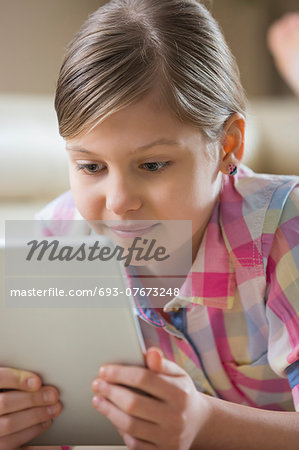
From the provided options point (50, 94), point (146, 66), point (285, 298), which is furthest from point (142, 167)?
point (50, 94)

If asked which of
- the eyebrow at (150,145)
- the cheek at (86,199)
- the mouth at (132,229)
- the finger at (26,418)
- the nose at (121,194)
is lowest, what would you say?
the finger at (26,418)

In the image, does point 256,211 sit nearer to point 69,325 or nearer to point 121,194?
point 121,194

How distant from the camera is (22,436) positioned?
0.61 meters

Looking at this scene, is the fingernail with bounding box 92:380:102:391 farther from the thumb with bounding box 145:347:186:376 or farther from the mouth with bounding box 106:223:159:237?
the mouth with bounding box 106:223:159:237

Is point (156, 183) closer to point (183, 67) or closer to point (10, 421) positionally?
point (183, 67)

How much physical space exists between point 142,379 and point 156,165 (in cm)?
30

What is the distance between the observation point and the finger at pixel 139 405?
1.78 feet

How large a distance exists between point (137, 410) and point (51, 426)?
0.13 metres

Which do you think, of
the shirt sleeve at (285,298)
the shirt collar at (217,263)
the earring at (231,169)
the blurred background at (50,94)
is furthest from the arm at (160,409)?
the blurred background at (50,94)

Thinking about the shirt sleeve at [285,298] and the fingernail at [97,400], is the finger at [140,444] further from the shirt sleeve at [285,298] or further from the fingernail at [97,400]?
the shirt sleeve at [285,298]

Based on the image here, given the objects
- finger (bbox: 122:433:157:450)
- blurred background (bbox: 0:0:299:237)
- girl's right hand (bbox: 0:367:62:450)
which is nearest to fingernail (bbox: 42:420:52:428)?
girl's right hand (bbox: 0:367:62:450)

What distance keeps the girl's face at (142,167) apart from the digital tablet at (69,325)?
0.70 feet

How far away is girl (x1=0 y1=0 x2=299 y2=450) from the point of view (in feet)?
1.90

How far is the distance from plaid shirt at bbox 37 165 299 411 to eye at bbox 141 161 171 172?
166 millimetres
